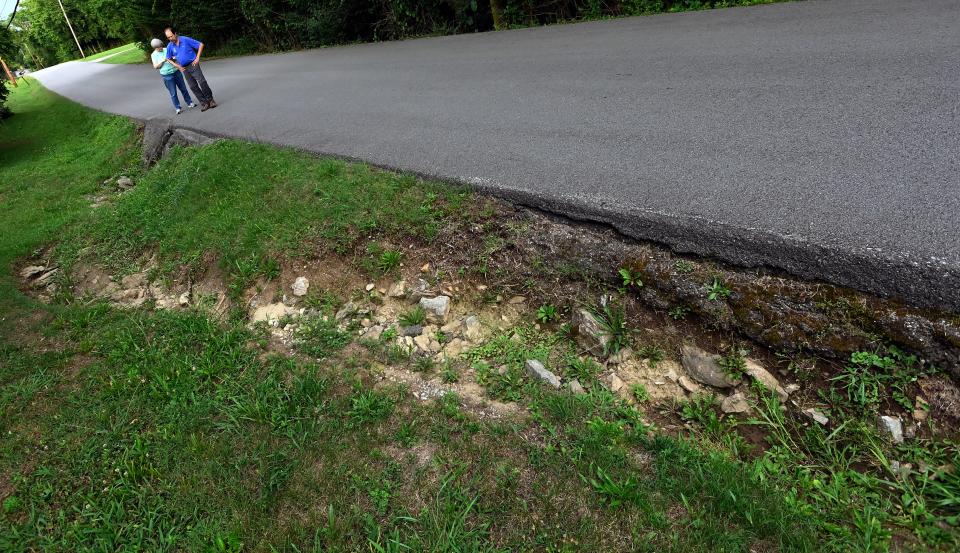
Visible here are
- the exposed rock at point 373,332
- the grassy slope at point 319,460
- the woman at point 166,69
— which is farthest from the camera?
the woman at point 166,69

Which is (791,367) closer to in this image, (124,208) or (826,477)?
(826,477)

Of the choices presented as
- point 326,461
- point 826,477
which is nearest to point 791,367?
point 826,477

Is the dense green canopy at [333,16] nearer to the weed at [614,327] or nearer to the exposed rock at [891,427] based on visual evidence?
the weed at [614,327]

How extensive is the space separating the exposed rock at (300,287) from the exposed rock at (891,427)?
11.8 ft

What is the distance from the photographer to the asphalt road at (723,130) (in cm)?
294

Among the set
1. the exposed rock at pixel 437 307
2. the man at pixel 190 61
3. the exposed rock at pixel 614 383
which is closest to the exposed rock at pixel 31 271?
the exposed rock at pixel 437 307

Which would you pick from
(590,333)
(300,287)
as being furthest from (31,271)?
(590,333)

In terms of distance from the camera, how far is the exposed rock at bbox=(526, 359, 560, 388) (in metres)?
2.97

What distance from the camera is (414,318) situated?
3.60 meters

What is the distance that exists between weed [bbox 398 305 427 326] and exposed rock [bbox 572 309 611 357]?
1.05 metres

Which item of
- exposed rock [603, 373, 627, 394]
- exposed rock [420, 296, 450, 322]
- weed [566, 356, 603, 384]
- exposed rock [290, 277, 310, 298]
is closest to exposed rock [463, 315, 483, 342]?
exposed rock [420, 296, 450, 322]

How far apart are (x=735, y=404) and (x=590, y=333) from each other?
86 cm

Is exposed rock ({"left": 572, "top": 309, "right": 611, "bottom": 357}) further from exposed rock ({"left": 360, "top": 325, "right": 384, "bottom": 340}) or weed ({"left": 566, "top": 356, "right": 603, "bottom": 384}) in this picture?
exposed rock ({"left": 360, "top": 325, "right": 384, "bottom": 340})

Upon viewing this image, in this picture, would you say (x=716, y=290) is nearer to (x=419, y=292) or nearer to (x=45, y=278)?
(x=419, y=292)
